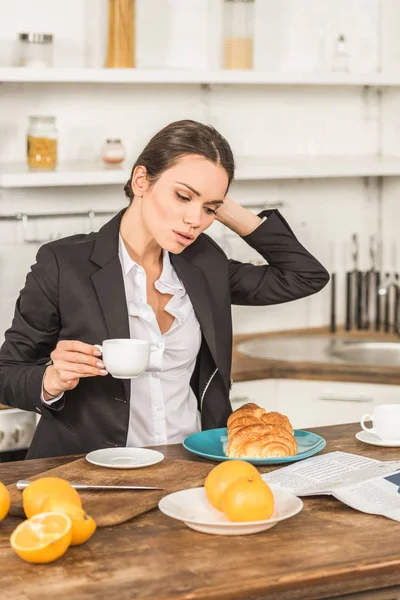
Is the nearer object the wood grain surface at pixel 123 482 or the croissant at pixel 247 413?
the wood grain surface at pixel 123 482

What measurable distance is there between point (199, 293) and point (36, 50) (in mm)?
1375

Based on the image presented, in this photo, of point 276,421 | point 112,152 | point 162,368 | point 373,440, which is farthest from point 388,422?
point 112,152

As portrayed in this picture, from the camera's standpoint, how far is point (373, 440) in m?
2.19

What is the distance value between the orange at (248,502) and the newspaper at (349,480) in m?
0.16

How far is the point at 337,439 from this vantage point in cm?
224

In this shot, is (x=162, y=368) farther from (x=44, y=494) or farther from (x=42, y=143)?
(x=42, y=143)

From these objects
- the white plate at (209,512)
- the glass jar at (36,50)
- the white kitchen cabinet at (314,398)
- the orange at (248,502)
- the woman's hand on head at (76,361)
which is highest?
the glass jar at (36,50)

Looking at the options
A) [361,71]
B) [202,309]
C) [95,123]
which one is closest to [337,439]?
[202,309]


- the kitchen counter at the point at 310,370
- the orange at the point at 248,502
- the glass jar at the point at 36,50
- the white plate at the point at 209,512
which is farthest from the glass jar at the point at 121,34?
the orange at the point at 248,502

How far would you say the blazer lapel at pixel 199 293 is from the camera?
2.43m

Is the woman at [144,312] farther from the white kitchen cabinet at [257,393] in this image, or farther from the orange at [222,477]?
the white kitchen cabinet at [257,393]

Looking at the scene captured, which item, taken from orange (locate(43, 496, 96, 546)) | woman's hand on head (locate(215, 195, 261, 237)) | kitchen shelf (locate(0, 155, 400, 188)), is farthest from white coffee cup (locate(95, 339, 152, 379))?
kitchen shelf (locate(0, 155, 400, 188))

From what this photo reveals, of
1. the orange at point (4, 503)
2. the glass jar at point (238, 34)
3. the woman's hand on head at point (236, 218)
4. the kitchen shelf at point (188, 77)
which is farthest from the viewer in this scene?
the glass jar at point (238, 34)

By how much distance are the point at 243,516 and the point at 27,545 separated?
0.34 m
